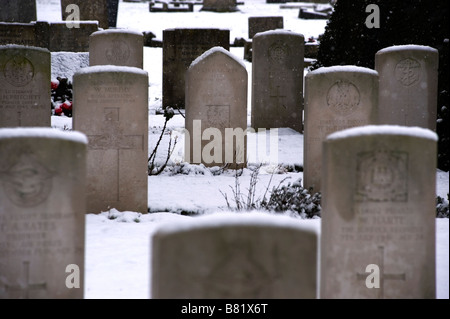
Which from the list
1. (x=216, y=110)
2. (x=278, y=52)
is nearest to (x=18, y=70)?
(x=216, y=110)

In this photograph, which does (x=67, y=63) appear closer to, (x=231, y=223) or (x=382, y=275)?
(x=382, y=275)

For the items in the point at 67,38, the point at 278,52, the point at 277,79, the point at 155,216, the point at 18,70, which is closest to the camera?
the point at 155,216

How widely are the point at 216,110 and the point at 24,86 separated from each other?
8.18 ft

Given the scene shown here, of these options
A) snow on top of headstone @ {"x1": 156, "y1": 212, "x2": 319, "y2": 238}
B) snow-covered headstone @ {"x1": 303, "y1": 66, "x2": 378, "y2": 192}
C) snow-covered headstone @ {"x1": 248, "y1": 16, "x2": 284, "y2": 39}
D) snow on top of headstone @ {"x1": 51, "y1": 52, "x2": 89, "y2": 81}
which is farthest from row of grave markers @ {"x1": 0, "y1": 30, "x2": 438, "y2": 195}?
snow-covered headstone @ {"x1": 248, "y1": 16, "x2": 284, "y2": 39}

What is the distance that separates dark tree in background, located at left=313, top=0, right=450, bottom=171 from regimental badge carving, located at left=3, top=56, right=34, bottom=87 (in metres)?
5.35

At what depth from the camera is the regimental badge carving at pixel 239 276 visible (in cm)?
335

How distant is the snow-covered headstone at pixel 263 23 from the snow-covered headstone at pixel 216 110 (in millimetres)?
18049

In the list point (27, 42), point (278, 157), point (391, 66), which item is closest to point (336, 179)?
point (391, 66)

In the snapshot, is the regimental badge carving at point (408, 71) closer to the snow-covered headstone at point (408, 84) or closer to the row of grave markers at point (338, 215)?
the snow-covered headstone at point (408, 84)

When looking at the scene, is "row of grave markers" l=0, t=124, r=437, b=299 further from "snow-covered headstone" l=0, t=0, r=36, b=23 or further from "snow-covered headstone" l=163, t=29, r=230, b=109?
"snow-covered headstone" l=0, t=0, r=36, b=23

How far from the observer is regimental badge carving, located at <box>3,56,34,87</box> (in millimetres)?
8570

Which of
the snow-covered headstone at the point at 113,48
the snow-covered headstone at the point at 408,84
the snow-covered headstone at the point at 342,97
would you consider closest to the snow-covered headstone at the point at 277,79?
the snow-covered headstone at the point at 113,48

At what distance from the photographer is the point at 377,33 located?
11508 millimetres

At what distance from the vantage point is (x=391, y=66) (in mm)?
9445
